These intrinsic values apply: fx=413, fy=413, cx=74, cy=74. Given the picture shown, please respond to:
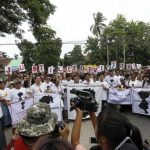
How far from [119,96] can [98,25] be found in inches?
2826

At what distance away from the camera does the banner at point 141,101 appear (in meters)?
12.5

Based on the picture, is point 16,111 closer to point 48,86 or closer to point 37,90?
point 37,90

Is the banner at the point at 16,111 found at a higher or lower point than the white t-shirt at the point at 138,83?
lower

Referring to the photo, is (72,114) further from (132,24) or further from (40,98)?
(132,24)

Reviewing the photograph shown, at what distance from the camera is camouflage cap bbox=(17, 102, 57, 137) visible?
2797 millimetres

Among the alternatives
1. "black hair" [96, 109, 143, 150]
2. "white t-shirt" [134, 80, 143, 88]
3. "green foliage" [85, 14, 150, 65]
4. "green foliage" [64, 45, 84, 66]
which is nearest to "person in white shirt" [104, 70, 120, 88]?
"white t-shirt" [134, 80, 143, 88]

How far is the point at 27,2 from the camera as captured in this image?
23.2m

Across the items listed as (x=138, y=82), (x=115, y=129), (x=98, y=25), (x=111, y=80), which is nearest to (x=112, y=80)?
(x=111, y=80)

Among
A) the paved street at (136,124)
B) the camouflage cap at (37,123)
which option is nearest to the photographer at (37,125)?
the camouflage cap at (37,123)

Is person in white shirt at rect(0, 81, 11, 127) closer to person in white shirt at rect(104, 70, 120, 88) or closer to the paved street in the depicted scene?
the paved street

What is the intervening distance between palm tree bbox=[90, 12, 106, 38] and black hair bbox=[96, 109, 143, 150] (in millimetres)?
80860

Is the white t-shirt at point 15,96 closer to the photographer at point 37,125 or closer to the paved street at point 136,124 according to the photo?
the paved street at point 136,124

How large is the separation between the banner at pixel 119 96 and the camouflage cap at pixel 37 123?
10654 millimetres

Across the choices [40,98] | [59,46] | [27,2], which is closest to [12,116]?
[40,98]
